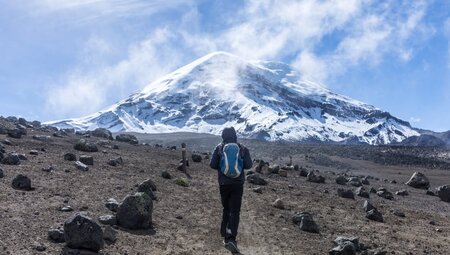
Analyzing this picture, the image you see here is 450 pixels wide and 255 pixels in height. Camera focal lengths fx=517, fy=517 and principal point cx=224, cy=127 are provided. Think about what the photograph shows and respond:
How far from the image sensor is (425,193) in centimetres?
2817

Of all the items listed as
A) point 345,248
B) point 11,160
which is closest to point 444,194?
point 345,248

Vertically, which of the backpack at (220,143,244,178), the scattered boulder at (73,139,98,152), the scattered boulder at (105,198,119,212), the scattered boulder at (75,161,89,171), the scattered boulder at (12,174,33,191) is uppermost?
the backpack at (220,143,244,178)

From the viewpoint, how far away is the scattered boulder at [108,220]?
11.2 meters

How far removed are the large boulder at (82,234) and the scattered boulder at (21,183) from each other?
15.9 ft

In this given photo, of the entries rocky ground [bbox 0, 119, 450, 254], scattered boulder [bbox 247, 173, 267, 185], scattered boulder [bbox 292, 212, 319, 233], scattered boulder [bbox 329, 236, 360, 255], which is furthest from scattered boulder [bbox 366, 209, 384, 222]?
scattered boulder [bbox 247, 173, 267, 185]

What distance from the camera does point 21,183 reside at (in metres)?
13.4

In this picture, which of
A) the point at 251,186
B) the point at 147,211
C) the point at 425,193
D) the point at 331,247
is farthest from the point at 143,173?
the point at 425,193

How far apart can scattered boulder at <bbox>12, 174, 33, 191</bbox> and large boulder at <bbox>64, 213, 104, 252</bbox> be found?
4.84m

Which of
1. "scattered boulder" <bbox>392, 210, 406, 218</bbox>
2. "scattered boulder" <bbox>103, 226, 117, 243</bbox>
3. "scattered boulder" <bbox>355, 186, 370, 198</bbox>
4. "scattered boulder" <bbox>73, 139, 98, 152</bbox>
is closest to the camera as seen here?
"scattered boulder" <bbox>103, 226, 117, 243</bbox>

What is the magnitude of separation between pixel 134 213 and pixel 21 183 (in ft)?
13.1

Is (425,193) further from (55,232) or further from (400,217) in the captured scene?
(55,232)

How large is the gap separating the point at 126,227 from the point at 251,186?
34.0 feet

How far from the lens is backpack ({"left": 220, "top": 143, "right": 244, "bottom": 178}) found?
10.9 meters

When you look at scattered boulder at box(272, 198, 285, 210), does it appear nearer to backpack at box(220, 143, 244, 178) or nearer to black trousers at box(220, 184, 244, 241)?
black trousers at box(220, 184, 244, 241)
